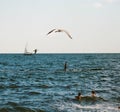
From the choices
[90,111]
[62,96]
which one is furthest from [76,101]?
[90,111]

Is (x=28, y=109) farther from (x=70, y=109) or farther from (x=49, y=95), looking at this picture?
(x=49, y=95)

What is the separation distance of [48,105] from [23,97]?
16.0ft

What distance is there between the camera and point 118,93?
104ft

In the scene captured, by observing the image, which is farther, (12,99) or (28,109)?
(12,99)

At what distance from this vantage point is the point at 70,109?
2339cm

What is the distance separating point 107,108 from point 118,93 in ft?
26.8

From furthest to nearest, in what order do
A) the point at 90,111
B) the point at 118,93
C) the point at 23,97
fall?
1. the point at 118,93
2. the point at 23,97
3. the point at 90,111

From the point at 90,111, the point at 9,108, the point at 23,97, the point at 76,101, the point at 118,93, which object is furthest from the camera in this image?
the point at 118,93

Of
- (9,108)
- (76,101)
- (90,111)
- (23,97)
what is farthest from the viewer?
(23,97)

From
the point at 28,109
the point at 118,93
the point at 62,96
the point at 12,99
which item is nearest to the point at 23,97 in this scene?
the point at 12,99

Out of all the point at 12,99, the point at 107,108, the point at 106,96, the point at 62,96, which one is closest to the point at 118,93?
the point at 106,96

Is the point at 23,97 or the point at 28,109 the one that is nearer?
the point at 28,109

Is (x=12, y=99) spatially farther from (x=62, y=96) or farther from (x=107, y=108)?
(x=107, y=108)

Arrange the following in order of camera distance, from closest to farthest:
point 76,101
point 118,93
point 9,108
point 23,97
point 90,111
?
point 90,111 < point 9,108 < point 76,101 < point 23,97 < point 118,93
